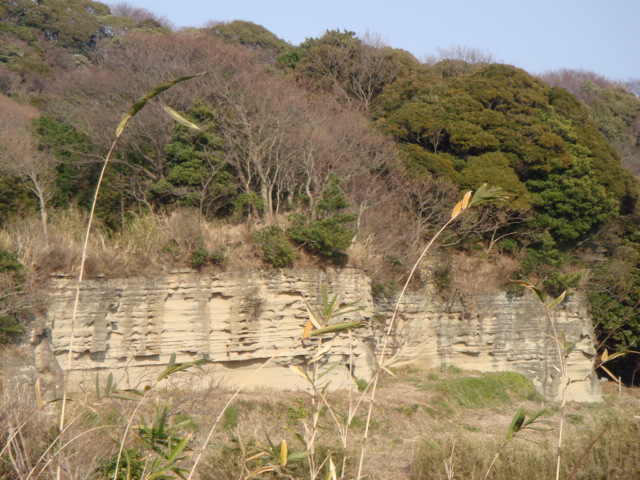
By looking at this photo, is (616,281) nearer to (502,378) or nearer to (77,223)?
(502,378)

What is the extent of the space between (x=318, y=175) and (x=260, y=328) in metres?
5.16

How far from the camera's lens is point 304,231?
16.5 m

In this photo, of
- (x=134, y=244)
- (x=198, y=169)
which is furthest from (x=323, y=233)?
(x=134, y=244)

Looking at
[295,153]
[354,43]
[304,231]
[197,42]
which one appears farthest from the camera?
[354,43]

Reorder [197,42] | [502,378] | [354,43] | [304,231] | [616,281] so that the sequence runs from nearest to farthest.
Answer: [304,231] → [502,378] → [616,281] → [197,42] → [354,43]

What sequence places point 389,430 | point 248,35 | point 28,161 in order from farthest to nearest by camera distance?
point 248,35
point 28,161
point 389,430

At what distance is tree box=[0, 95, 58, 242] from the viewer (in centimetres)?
1617

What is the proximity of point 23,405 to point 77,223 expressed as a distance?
8.87 m

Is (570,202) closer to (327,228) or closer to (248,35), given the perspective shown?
(327,228)

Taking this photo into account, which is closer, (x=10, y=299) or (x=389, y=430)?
(x=10, y=299)

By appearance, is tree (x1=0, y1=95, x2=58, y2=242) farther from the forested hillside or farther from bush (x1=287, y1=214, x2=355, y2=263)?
bush (x1=287, y1=214, x2=355, y2=263)

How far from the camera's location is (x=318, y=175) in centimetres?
1891

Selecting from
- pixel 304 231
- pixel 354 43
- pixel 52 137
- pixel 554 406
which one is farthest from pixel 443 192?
pixel 52 137

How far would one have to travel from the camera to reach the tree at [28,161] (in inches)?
637
